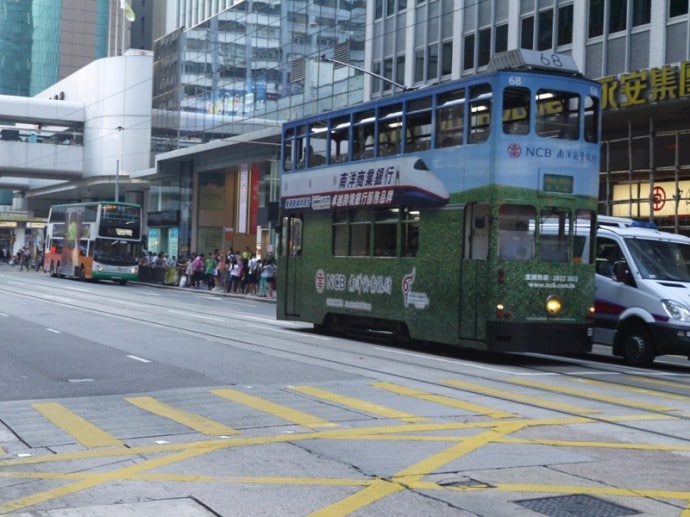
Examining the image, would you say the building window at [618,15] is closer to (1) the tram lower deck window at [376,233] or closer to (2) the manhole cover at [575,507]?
(1) the tram lower deck window at [376,233]

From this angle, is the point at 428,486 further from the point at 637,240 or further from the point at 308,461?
the point at 637,240

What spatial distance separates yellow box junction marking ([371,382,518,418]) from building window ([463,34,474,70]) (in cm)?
2697

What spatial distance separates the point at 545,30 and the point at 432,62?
22.5 ft

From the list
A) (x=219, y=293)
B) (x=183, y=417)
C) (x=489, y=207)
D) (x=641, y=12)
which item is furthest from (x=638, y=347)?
(x=219, y=293)

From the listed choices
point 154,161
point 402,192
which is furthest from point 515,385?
point 154,161

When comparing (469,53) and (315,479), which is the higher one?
(469,53)

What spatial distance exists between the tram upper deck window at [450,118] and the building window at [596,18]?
54.8 ft

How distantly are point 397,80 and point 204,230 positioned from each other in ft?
83.1

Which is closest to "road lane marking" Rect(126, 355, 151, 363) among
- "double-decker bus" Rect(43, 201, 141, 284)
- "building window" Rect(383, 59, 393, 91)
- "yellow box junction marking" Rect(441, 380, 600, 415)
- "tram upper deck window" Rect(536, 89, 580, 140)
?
"yellow box junction marking" Rect(441, 380, 600, 415)

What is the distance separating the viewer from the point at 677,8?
29.8m

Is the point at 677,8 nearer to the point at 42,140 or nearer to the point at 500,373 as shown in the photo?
the point at 500,373

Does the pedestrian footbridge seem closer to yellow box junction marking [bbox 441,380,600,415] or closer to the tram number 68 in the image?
the tram number 68

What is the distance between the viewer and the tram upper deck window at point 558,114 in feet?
55.2

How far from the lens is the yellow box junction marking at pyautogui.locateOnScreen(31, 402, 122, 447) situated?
30.8 feet
